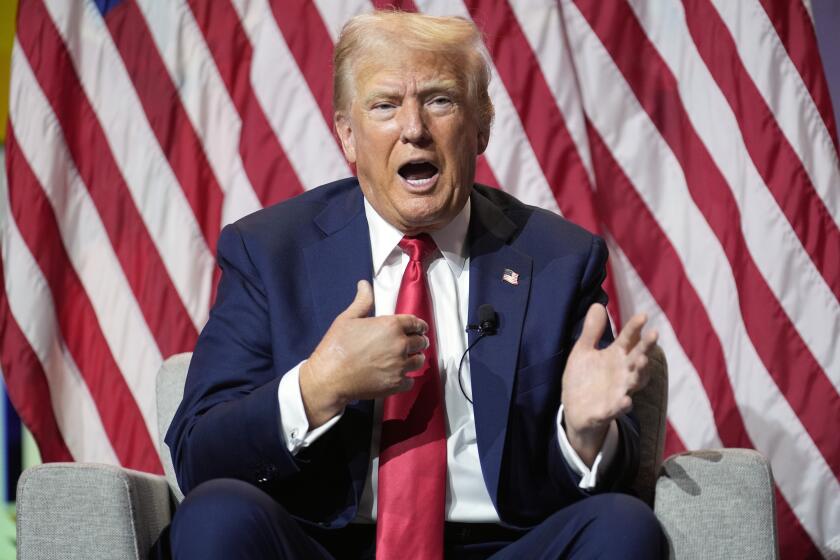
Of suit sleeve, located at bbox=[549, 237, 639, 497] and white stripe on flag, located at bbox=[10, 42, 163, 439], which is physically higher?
white stripe on flag, located at bbox=[10, 42, 163, 439]

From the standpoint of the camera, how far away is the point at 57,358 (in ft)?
8.73

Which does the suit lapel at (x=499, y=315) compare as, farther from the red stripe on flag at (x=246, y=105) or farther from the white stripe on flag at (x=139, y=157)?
the white stripe on flag at (x=139, y=157)

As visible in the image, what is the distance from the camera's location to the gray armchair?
58.6 inches

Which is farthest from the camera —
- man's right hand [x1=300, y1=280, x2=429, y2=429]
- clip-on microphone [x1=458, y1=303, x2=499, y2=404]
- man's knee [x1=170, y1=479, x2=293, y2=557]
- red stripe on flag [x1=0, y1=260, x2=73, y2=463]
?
red stripe on flag [x1=0, y1=260, x2=73, y2=463]

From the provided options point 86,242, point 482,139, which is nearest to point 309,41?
point 86,242

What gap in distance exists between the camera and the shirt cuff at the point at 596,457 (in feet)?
5.14

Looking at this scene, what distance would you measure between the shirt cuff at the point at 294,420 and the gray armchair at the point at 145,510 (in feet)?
0.80

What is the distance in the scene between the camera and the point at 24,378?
8.57 ft

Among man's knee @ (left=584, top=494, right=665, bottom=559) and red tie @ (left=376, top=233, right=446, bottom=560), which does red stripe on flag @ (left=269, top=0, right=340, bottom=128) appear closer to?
red tie @ (left=376, top=233, right=446, bottom=560)

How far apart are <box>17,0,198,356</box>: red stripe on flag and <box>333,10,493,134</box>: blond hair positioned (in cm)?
102

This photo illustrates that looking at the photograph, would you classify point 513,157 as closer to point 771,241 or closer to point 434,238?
point 771,241

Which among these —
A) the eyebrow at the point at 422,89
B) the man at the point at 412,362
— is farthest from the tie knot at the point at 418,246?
the eyebrow at the point at 422,89

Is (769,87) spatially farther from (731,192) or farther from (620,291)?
(620,291)

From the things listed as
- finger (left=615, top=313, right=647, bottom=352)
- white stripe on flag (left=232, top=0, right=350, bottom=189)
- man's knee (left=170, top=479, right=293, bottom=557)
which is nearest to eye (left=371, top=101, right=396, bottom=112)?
finger (left=615, top=313, right=647, bottom=352)
